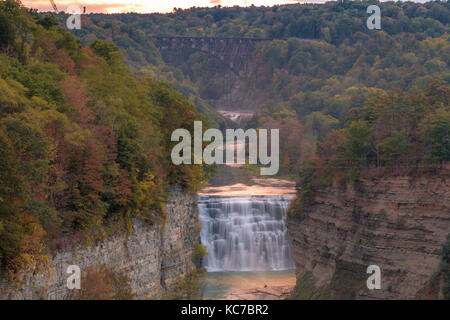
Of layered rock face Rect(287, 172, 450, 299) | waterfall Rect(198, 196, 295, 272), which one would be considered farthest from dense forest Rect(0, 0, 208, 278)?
waterfall Rect(198, 196, 295, 272)

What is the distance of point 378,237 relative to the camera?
55.1 meters

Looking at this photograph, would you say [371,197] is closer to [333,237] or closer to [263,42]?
[333,237]

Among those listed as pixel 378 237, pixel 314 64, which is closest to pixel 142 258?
pixel 378 237

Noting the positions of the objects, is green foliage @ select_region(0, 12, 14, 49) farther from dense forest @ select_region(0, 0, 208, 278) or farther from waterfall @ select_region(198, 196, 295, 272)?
waterfall @ select_region(198, 196, 295, 272)

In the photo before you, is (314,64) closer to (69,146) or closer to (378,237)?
(378,237)

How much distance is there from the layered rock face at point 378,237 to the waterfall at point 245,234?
12.6m

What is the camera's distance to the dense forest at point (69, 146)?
3266cm

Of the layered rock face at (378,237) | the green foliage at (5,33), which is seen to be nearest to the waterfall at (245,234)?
the layered rock face at (378,237)

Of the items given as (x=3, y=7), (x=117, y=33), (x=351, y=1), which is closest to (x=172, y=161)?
(x=3, y=7)

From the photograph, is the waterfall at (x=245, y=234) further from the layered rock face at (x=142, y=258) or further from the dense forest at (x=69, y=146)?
the layered rock face at (x=142, y=258)

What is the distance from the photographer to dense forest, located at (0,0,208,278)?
107 ft

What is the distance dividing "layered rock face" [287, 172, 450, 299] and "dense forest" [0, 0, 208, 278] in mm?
10400

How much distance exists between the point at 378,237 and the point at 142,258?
17.2 metres

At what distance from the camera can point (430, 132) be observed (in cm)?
5762
